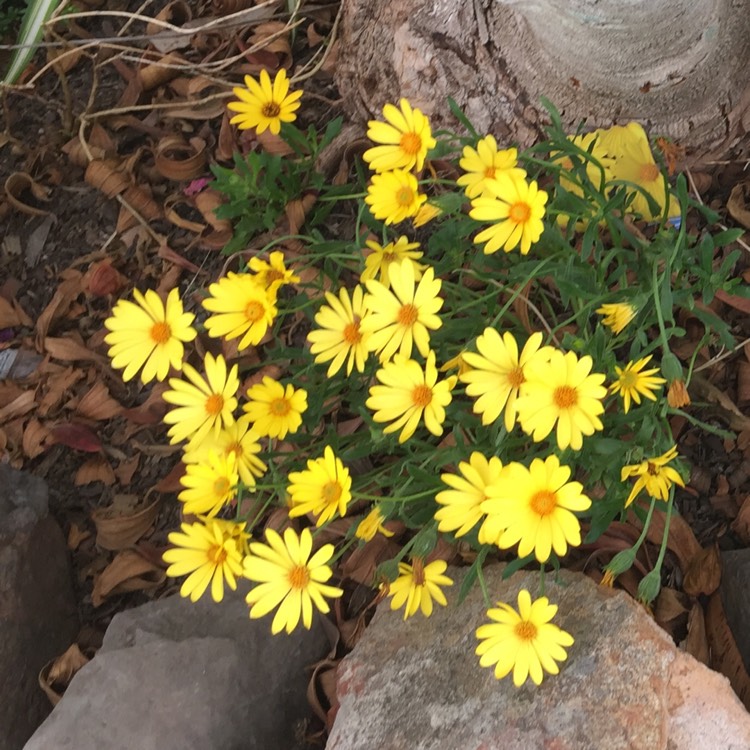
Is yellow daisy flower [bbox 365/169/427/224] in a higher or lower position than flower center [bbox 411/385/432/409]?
higher

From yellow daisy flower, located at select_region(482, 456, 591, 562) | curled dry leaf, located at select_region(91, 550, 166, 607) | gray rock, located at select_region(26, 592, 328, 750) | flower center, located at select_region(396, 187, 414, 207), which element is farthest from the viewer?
curled dry leaf, located at select_region(91, 550, 166, 607)

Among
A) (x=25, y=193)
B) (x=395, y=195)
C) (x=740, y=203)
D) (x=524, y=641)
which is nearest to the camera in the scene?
(x=524, y=641)

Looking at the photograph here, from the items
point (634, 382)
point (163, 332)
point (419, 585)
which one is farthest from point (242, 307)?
point (634, 382)

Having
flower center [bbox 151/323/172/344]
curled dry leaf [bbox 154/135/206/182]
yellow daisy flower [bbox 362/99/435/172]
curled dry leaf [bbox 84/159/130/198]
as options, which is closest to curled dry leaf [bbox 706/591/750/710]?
yellow daisy flower [bbox 362/99/435/172]

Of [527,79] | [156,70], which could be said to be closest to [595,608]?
[527,79]

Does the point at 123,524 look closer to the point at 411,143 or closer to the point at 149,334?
the point at 149,334

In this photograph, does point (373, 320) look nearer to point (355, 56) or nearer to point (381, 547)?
point (381, 547)

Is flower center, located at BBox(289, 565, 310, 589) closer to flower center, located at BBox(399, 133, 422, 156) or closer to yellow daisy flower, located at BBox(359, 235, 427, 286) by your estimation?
yellow daisy flower, located at BBox(359, 235, 427, 286)
